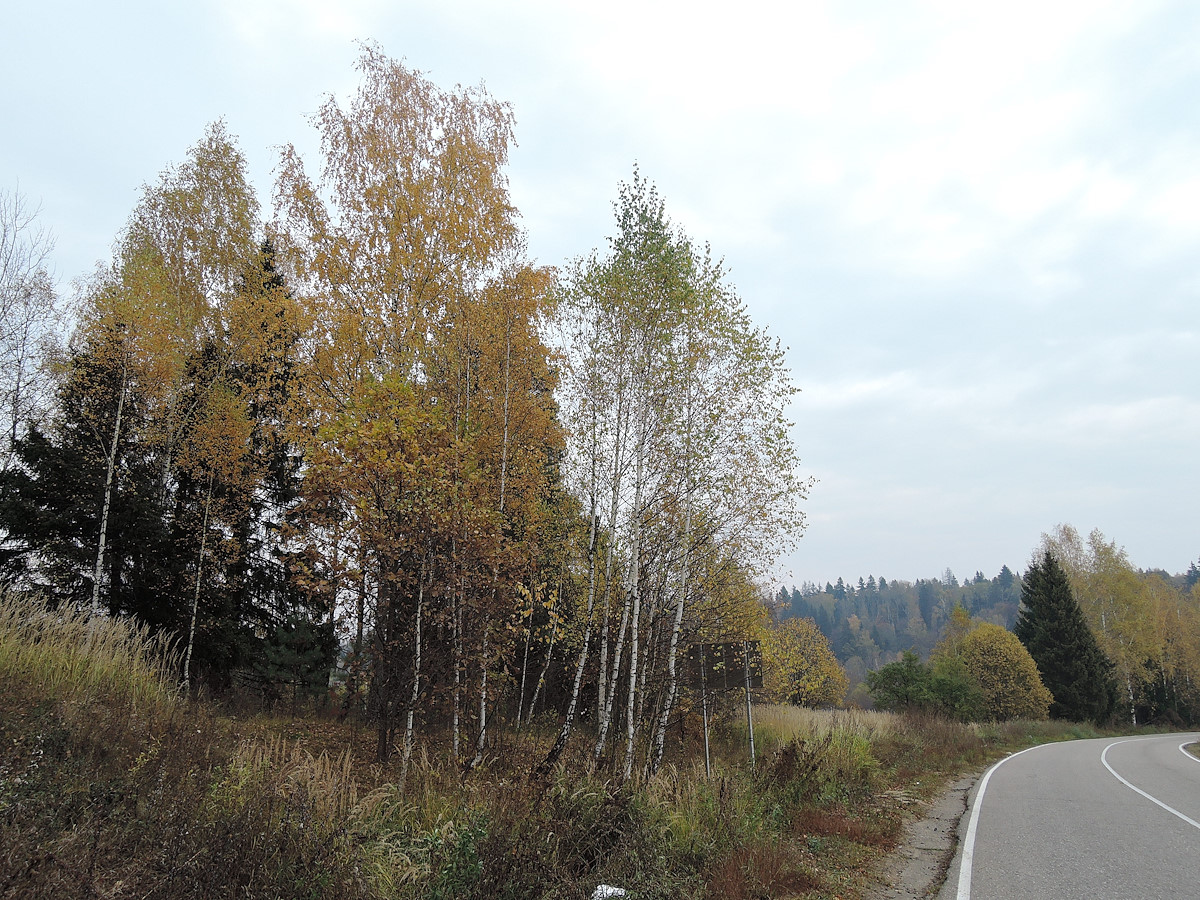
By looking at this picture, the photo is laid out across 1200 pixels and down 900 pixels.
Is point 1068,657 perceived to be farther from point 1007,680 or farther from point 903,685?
point 903,685

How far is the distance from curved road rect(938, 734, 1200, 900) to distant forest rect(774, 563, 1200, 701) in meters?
97.5

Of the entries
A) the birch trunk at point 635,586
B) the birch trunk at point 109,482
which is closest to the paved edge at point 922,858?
the birch trunk at point 635,586

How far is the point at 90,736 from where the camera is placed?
5.18 metres

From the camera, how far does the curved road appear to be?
5863mm

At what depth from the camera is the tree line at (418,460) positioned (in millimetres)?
7824

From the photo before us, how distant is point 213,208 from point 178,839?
18.6 meters

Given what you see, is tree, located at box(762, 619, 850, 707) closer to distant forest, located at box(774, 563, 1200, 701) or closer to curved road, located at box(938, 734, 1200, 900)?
curved road, located at box(938, 734, 1200, 900)

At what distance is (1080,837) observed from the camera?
25.5 ft

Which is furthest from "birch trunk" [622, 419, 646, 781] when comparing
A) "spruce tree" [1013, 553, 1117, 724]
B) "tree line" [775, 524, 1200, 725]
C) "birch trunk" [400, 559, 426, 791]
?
"spruce tree" [1013, 553, 1117, 724]

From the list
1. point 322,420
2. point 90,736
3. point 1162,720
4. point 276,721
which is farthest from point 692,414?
point 1162,720

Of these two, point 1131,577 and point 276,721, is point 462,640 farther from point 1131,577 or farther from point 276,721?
point 1131,577

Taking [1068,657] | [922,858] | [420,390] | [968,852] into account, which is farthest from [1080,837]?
[1068,657]

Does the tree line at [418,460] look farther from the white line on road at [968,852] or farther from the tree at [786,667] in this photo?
the white line on road at [968,852]

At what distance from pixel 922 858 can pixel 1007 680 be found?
108ft
